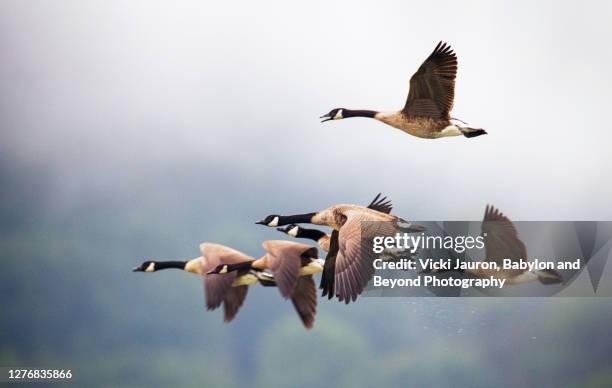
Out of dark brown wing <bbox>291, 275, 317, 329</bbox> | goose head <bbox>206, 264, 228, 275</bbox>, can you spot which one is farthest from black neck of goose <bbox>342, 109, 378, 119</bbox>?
goose head <bbox>206, 264, 228, 275</bbox>

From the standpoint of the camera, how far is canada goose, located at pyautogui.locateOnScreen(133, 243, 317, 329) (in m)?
5.63

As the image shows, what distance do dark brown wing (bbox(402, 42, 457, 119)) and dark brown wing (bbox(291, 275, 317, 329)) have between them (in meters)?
0.95

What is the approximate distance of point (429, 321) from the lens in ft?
18.5

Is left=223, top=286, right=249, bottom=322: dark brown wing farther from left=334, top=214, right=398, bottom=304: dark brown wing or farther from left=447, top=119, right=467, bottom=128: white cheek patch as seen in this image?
left=447, top=119, right=467, bottom=128: white cheek patch

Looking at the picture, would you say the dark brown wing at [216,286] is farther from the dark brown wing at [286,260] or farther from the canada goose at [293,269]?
the dark brown wing at [286,260]

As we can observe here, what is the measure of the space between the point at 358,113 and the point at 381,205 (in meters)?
0.43

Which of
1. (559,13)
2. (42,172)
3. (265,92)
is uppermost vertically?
(559,13)

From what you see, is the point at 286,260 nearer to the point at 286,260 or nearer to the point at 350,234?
the point at 286,260

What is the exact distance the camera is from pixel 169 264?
5668mm

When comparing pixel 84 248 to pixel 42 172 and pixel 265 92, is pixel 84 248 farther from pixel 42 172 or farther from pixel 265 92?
pixel 265 92

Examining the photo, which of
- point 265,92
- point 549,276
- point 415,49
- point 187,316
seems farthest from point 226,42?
point 549,276

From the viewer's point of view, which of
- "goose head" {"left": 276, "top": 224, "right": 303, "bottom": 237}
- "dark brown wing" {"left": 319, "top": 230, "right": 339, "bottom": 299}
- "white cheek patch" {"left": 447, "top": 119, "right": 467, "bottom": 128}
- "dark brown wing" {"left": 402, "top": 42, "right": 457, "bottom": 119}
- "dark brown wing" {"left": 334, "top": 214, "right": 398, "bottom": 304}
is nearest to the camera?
"dark brown wing" {"left": 334, "top": 214, "right": 398, "bottom": 304}

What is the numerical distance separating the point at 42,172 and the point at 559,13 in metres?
2.45

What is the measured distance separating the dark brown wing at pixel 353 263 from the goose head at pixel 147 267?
0.90 meters
